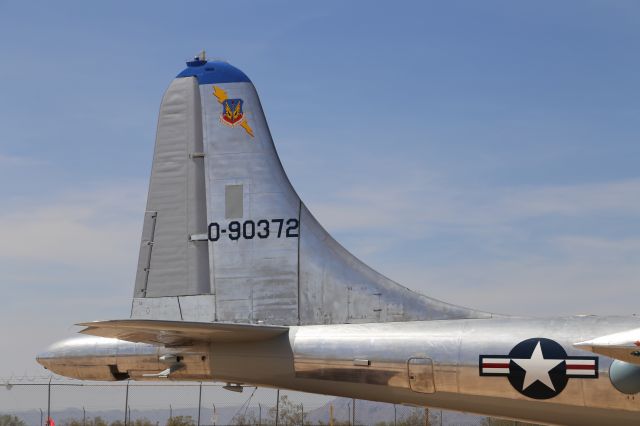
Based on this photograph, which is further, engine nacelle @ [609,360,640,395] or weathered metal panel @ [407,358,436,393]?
weathered metal panel @ [407,358,436,393]

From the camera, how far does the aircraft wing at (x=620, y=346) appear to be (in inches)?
465

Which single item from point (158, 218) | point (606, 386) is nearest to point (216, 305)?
point (158, 218)

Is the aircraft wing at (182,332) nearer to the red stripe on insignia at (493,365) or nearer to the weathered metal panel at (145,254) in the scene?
the weathered metal panel at (145,254)

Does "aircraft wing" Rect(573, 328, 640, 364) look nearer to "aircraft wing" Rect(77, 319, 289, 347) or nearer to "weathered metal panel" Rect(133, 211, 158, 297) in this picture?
"aircraft wing" Rect(77, 319, 289, 347)

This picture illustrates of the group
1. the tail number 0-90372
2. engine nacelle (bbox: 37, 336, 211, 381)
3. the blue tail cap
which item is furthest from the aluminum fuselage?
the blue tail cap

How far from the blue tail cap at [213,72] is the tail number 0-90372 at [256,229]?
2.44 meters

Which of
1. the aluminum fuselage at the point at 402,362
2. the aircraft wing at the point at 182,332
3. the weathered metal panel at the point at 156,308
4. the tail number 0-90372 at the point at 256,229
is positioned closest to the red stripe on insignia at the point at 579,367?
the aluminum fuselage at the point at 402,362

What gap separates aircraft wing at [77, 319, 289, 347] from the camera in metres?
13.3

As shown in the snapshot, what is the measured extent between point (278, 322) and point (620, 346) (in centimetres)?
542

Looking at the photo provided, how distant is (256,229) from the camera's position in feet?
52.3

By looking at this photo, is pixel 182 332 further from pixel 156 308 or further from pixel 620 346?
pixel 620 346

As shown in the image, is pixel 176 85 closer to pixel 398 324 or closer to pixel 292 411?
pixel 398 324

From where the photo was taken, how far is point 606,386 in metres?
13.0

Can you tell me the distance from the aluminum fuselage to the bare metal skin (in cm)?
2
